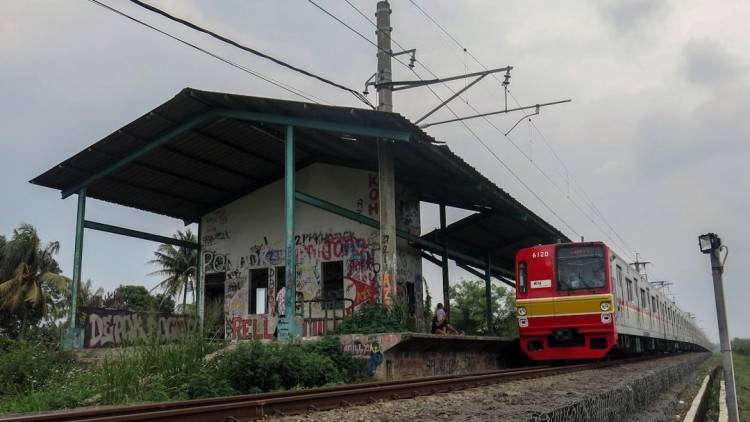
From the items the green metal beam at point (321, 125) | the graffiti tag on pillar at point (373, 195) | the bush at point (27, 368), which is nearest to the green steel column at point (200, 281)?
the graffiti tag on pillar at point (373, 195)

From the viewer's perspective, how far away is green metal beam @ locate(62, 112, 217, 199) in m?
16.4

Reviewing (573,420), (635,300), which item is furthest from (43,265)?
(573,420)

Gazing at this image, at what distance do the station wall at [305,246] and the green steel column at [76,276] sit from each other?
4.84m

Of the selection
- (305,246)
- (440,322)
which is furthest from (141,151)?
(440,322)

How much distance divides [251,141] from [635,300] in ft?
38.2

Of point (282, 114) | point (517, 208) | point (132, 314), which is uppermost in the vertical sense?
point (282, 114)

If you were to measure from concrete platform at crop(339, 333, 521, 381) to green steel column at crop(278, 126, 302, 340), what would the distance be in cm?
163

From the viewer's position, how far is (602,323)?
49.7 ft

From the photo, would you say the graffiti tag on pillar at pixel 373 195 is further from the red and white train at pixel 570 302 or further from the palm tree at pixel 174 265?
the palm tree at pixel 174 265

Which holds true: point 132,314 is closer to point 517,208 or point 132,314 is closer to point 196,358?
point 196,358

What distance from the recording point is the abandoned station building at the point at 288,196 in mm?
15789

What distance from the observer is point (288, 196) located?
15.4 metres

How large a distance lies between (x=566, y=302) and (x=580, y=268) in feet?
2.91

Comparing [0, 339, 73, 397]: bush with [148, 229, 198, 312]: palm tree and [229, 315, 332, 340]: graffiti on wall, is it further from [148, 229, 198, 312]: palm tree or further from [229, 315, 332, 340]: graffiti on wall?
[148, 229, 198, 312]: palm tree
